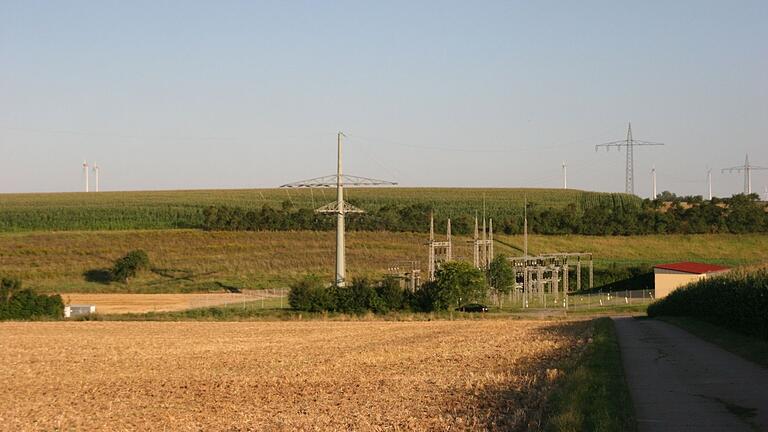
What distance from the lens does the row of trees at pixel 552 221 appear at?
390 feet

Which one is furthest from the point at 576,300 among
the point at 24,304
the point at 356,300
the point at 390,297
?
the point at 24,304

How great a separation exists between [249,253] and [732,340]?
77.2 meters

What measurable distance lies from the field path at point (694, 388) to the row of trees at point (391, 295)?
32.7m

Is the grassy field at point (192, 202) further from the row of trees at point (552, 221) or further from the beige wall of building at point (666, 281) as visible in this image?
the beige wall of building at point (666, 281)

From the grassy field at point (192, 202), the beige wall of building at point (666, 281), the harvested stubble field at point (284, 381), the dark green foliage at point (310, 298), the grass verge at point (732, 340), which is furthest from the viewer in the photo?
the grassy field at point (192, 202)

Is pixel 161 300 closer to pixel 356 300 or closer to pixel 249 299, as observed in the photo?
pixel 249 299

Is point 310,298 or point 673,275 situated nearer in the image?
point 310,298

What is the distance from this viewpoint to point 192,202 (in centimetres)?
16288

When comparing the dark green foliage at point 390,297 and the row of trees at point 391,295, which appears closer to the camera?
the row of trees at point 391,295

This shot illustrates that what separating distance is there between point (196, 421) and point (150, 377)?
8.38 meters

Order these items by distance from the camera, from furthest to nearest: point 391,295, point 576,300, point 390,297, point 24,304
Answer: point 576,300, point 391,295, point 390,297, point 24,304

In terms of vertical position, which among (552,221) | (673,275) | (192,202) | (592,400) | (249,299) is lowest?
(249,299)

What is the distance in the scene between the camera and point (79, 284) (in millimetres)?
91312

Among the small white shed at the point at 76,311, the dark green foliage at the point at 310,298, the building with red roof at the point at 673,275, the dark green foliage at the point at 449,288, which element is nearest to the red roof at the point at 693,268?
the building with red roof at the point at 673,275
